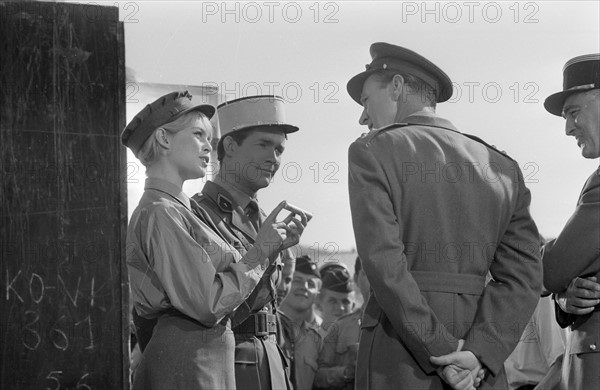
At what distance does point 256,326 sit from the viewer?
433 centimetres

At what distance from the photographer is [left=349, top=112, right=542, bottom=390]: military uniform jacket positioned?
324 cm

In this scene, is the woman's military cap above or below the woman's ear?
above

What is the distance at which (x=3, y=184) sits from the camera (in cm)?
374

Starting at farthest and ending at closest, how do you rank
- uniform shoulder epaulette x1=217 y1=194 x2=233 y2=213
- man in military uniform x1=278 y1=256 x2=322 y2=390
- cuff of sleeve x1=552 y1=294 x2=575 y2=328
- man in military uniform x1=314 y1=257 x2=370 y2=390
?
man in military uniform x1=278 y1=256 x2=322 y2=390 → man in military uniform x1=314 y1=257 x2=370 y2=390 → uniform shoulder epaulette x1=217 y1=194 x2=233 y2=213 → cuff of sleeve x1=552 y1=294 x2=575 y2=328

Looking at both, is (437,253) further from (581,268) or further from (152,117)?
(152,117)

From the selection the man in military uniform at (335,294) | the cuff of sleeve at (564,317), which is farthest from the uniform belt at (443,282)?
the man in military uniform at (335,294)

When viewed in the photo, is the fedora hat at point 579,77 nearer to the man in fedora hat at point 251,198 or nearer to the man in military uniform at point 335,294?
the man in fedora hat at point 251,198

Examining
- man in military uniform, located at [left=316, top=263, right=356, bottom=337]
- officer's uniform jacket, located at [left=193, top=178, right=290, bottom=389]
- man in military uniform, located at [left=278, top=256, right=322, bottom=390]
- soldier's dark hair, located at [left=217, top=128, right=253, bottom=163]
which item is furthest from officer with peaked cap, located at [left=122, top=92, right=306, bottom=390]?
man in military uniform, located at [left=316, top=263, right=356, bottom=337]

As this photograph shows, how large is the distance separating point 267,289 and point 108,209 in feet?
2.82

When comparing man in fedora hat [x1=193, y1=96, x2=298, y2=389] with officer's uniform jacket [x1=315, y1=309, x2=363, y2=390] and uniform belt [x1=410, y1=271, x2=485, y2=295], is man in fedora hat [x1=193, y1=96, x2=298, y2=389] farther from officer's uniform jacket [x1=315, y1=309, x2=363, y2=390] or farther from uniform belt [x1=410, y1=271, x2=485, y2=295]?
officer's uniform jacket [x1=315, y1=309, x2=363, y2=390]

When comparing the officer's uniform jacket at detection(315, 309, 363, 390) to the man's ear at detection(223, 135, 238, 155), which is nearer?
the man's ear at detection(223, 135, 238, 155)

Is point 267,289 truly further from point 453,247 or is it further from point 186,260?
point 453,247

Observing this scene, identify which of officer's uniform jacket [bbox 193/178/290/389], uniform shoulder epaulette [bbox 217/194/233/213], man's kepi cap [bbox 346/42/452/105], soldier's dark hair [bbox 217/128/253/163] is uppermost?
man's kepi cap [bbox 346/42/452/105]

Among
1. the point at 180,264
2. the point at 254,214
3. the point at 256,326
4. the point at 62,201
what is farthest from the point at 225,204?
the point at 180,264
